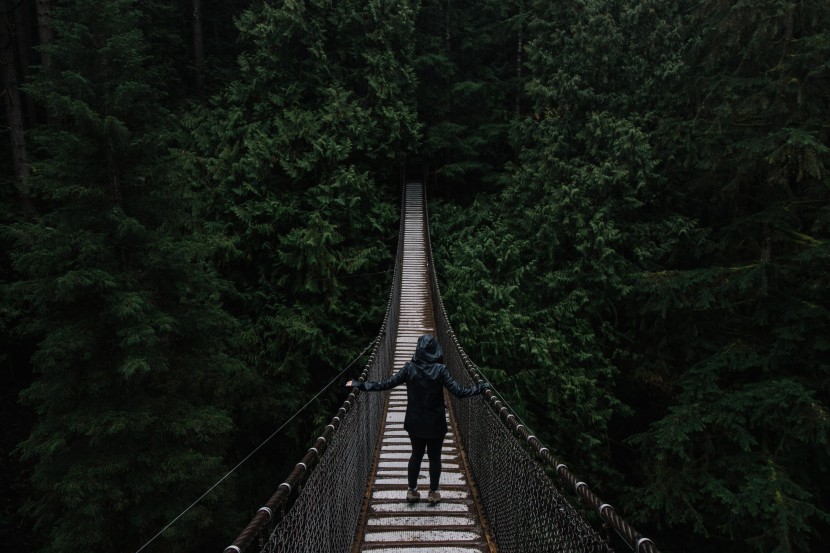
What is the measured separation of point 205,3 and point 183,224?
49.7 feet

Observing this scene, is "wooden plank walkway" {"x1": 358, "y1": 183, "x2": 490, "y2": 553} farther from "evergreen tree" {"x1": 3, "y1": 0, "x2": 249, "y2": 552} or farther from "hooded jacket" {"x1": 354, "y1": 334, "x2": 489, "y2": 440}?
"evergreen tree" {"x1": 3, "y1": 0, "x2": 249, "y2": 552}

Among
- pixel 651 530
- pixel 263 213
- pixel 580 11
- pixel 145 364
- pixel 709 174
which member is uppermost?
pixel 580 11

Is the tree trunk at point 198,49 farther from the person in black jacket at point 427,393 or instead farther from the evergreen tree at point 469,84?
the person in black jacket at point 427,393

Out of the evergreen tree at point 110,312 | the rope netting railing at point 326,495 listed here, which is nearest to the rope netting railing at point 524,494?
the rope netting railing at point 326,495

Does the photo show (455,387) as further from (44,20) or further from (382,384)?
(44,20)

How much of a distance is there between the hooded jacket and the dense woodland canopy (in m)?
3.97

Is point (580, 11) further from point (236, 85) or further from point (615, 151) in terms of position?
point (236, 85)

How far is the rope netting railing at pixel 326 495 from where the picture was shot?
2018 mm

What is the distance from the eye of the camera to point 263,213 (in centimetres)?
1179

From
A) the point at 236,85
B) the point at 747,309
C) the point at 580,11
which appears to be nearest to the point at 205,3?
the point at 236,85

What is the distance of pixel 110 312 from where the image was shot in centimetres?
606

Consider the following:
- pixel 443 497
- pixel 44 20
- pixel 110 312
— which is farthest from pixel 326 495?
pixel 44 20

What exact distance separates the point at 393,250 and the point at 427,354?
12.2 metres

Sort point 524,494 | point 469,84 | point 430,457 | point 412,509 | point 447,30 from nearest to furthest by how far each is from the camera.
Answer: point 524,494
point 430,457
point 412,509
point 469,84
point 447,30
